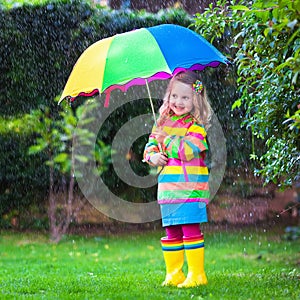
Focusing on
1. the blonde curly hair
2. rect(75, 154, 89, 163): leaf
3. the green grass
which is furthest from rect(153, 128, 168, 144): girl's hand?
rect(75, 154, 89, 163): leaf

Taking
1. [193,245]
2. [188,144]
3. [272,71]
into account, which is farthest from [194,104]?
[193,245]

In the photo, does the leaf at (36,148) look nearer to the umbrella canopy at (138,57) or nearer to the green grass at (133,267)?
the green grass at (133,267)

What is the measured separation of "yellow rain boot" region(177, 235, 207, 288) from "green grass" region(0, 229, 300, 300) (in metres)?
0.09

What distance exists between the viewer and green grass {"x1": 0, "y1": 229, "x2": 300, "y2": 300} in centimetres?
429

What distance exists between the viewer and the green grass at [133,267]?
14.1ft

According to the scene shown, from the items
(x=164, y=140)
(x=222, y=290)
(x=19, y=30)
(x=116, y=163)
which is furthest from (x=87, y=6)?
(x=222, y=290)

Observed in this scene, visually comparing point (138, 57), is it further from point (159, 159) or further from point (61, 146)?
point (61, 146)

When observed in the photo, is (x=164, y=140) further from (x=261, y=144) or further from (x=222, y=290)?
(x=261, y=144)

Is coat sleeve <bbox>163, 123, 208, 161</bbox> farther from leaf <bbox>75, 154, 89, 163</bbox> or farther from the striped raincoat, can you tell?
leaf <bbox>75, 154, 89, 163</bbox>

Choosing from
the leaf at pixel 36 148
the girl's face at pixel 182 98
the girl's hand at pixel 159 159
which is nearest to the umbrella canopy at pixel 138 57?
the girl's face at pixel 182 98

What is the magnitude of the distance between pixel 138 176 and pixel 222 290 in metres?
4.34

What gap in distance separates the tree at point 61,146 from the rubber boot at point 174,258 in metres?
4.00

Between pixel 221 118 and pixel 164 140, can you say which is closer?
pixel 164 140

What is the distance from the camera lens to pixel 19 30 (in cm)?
800
